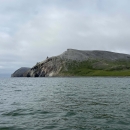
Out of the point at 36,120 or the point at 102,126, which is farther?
the point at 36,120

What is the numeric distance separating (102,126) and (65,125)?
319 cm

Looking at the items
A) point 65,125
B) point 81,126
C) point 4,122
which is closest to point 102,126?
point 81,126

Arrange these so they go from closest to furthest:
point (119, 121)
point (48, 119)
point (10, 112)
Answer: point (119, 121) < point (48, 119) < point (10, 112)

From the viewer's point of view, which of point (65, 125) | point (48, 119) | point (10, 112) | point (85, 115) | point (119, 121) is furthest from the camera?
point (10, 112)

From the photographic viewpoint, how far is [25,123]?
63.8 ft

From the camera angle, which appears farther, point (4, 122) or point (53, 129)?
point (4, 122)

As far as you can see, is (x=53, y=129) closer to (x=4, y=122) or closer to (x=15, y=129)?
(x=15, y=129)

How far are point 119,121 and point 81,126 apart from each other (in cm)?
402

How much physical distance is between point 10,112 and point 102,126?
11680mm

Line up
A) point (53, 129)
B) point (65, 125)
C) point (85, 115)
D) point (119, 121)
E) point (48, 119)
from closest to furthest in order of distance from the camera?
point (53, 129), point (65, 125), point (119, 121), point (48, 119), point (85, 115)

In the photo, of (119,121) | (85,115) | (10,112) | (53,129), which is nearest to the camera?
(53,129)

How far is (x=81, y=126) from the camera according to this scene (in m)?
18.0

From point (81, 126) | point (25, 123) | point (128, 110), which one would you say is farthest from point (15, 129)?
point (128, 110)

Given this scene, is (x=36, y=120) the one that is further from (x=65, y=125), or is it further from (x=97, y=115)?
(x=97, y=115)
